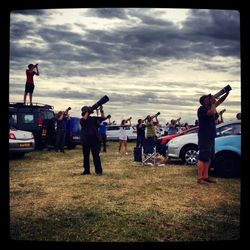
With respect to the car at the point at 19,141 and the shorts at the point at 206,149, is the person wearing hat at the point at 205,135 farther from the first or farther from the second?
the car at the point at 19,141

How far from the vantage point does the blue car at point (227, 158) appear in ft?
26.0

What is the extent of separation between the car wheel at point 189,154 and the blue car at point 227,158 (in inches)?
76.5

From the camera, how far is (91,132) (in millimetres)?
8352

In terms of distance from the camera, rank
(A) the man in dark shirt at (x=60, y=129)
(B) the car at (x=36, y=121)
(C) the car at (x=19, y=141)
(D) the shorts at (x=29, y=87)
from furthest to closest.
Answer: (A) the man in dark shirt at (x=60, y=129), (B) the car at (x=36, y=121), (C) the car at (x=19, y=141), (D) the shorts at (x=29, y=87)

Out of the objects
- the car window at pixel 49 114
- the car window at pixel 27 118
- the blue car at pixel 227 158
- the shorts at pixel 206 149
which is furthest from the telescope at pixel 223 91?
the car window at pixel 49 114

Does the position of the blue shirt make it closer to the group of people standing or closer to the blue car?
the group of people standing

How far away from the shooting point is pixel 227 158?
803 centimetres

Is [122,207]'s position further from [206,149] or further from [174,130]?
[174,130]

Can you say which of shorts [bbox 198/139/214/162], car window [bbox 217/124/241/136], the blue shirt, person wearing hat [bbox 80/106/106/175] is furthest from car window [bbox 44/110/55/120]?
the blue shirt

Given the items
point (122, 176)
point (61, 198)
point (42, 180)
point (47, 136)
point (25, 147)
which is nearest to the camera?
point (61, 198)
